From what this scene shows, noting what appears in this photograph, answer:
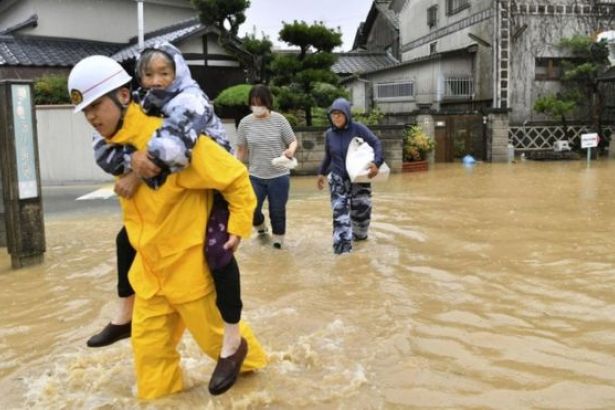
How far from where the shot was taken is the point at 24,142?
634 centimetres

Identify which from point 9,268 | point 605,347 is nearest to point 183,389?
point 605,347

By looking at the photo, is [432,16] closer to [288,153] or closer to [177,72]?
[288,153]

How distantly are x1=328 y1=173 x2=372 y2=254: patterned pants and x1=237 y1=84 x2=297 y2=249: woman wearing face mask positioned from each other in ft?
1.88

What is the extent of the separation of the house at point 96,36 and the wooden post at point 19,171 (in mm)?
12173

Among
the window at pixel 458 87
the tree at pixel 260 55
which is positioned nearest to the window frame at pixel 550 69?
the window at pixel 458 87

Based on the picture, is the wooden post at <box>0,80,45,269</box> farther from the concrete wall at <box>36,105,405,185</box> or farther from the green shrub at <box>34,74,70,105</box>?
the green shrub at <box>34,74,70,105</box>

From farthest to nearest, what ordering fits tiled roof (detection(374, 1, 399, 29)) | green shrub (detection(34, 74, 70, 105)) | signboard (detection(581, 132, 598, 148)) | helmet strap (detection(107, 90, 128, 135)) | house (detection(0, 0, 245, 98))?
tiled roof (detection(374, 1, 399, 29)) → house (detection(0, 0, 245, 98)) → signboard (detection(581, 132, 598, 148)) → green shrub (detection(34, 74, 70, 105)) → helmet strap (detection(107, 90, 128, 135))

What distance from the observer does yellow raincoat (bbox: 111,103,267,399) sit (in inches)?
112

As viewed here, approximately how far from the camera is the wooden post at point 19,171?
6242 mm

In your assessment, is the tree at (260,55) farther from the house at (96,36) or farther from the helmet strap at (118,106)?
the helmet strap at (118,106)

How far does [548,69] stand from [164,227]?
69.9ft

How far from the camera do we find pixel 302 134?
51.6 ft

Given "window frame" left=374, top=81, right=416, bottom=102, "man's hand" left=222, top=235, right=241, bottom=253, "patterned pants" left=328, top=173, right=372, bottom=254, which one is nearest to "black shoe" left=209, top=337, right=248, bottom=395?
"man's hand" left=222, top=235, right=241, bottom=253

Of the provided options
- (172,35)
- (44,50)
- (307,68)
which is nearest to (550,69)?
(307,68)
